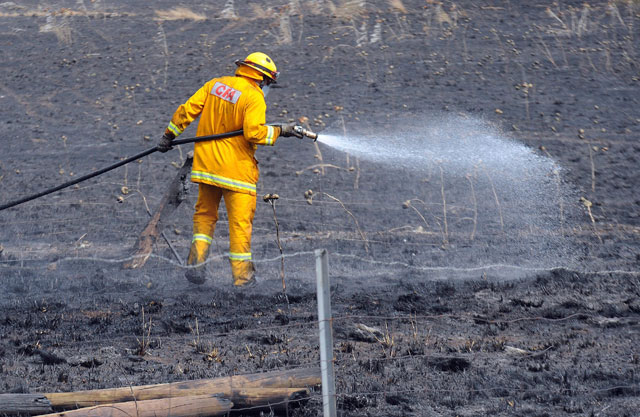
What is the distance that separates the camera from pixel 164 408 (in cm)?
383

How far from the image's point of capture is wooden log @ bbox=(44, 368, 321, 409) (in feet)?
12.8

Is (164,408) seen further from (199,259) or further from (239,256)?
(199,259)

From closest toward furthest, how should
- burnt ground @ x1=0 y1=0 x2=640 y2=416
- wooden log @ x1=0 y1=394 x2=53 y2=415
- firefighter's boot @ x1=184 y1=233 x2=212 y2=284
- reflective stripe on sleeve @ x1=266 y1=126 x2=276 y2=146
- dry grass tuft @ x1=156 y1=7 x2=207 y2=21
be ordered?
wooden log @ x1=0 y1=394 x2=53 y2=415 < burnt ground @ x1=0 y1=0 x2=640 y2=416 < reflective stripe on sleeve @ x1=266 y1=126 x2=276 y2=146 < firefighter's boot @ x1=184 y1=233 x2=212 y2=284 < dry grass tuft @ x1=156 y1=7 x2=207 y2=21

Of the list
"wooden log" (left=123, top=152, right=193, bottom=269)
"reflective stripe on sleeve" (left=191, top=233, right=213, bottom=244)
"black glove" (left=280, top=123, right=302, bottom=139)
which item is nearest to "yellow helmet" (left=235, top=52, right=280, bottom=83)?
"black glove" (left=280, top=123, right=302, bottom=139)

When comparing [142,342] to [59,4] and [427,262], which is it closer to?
[427,262]

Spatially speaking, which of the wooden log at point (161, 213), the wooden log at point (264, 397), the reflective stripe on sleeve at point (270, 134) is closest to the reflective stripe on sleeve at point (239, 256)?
the wooden log at point (161, 213)

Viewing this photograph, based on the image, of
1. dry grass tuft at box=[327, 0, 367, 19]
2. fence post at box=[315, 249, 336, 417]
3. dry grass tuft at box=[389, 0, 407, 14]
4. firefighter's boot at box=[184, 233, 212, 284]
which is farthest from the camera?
dry grass tuft at box=[389, 0, 407, 14]

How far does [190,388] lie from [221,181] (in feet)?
10.4

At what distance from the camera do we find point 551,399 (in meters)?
4.55

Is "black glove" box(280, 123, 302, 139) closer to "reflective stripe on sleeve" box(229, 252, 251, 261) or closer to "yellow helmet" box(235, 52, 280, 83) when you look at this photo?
"yellow helmet" box(235, 52, 280, 83)

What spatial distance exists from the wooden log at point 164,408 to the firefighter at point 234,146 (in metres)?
3.07

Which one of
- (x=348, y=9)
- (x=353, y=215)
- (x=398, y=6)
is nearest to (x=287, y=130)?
(x=353, y=215)

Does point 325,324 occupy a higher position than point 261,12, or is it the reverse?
point 325,324

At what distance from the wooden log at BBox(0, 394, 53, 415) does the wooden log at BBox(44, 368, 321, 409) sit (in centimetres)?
4
